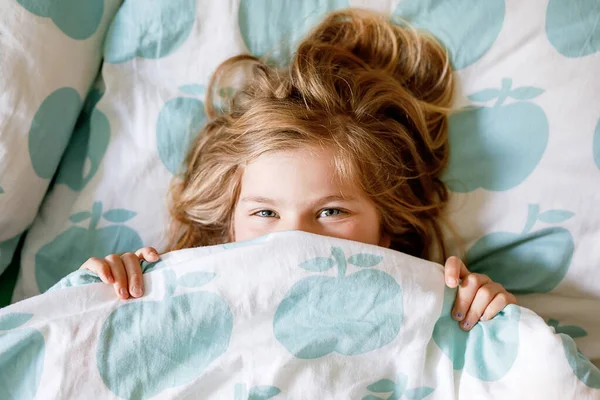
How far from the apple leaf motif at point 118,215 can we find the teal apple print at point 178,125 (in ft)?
0.37

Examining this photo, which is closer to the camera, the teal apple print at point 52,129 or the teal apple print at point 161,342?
the teal apple print at point 161,342

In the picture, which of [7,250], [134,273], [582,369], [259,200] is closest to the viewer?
[582,369]

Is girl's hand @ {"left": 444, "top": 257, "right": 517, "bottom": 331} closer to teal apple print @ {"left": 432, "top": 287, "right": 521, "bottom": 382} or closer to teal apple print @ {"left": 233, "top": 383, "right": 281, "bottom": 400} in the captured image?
teal apple print @ {"left": 432, "top": 287, "right": 521, "bottom": 382}

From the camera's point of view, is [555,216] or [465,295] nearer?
[465,295]

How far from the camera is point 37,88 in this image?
3.51 feet

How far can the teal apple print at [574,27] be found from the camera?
104 centimetres

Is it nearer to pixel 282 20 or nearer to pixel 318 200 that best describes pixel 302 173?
pixel 318 200

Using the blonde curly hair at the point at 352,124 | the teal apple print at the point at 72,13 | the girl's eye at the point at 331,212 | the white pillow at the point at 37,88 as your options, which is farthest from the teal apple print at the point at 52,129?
the girl's eye at the point at 331,212

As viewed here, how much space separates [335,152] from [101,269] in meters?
0.41

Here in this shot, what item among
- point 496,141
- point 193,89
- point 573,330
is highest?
point 193,89

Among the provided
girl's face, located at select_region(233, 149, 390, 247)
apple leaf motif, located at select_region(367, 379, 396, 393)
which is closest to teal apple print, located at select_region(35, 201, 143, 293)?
girl's face, located at select_region(233, 149, 390, 247)

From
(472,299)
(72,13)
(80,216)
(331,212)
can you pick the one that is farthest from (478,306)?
(72,13)

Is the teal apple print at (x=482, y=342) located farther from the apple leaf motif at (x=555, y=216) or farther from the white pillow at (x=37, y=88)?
the white pillow at (x=37, y=88)

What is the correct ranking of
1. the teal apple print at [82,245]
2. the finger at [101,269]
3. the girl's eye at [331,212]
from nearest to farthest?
the finger at [101,269]
the girl's eye at [331,212]
the teal apple print at [82,245]
